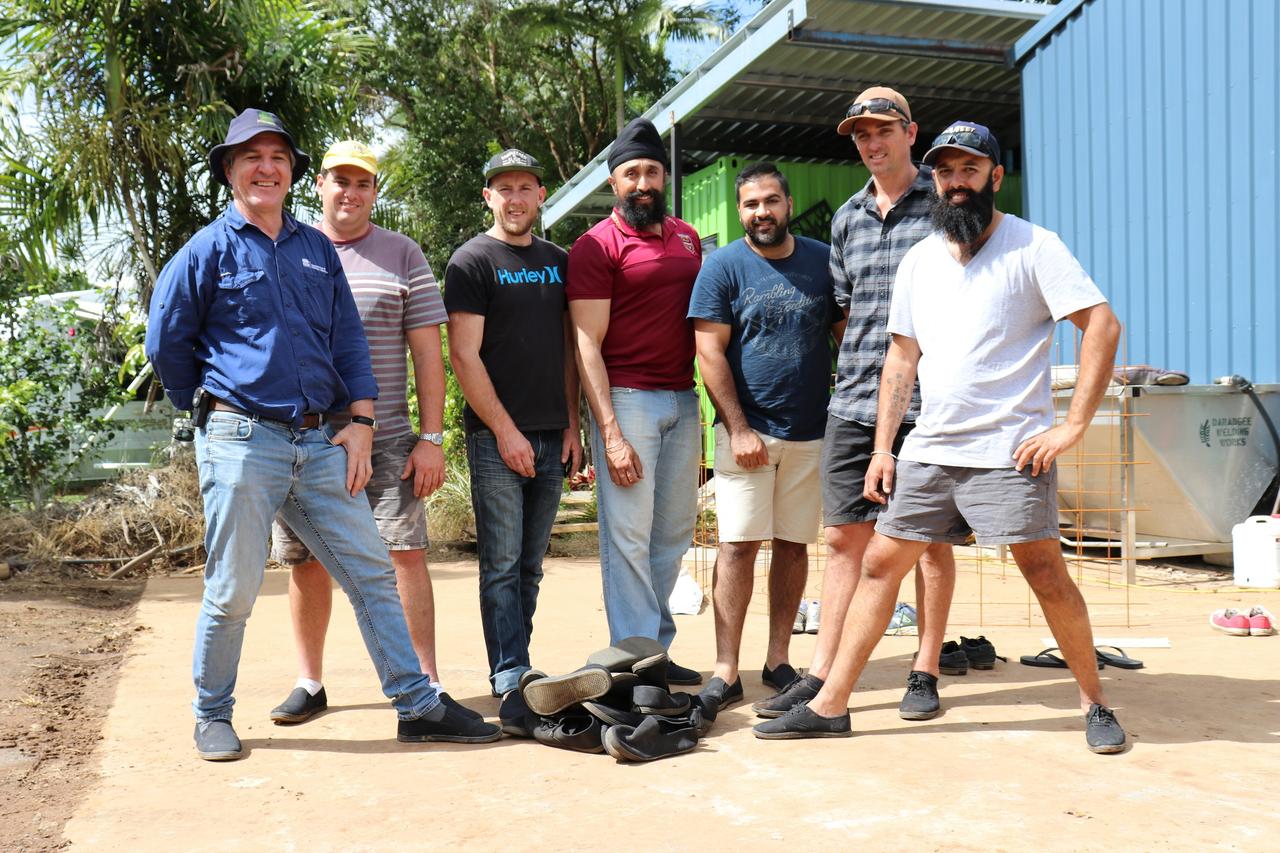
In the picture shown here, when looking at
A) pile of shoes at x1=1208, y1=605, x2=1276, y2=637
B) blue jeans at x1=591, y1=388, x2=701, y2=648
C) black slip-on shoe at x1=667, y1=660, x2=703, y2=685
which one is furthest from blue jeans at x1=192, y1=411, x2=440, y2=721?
pile of shoes at x1=1208, y1=605, x2=1276, y2=637

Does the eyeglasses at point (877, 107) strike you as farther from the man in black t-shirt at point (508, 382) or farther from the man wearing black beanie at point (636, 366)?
the man in black t-shirt at point (508, 382)

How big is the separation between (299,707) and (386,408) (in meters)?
1.16

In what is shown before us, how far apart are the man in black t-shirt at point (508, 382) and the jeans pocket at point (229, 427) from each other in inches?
34.9

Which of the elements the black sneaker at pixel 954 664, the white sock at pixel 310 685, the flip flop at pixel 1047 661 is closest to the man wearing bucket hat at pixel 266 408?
the white sock at pixel 310 685

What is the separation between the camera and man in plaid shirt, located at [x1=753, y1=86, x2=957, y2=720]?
428 cm

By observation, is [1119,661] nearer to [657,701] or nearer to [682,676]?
[682,676]

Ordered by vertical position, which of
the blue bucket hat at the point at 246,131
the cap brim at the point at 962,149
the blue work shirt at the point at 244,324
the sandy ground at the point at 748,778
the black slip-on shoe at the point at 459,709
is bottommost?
the sandy ground at the point at 748,778

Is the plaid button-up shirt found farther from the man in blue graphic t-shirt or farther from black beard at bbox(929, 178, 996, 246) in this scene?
black beard at bbox(929, 178, 996, 246)

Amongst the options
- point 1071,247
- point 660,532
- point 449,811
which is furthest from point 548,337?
point 1071,247

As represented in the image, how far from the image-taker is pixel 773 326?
178 inches

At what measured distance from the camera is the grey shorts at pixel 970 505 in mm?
3729

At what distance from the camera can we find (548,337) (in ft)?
15.0

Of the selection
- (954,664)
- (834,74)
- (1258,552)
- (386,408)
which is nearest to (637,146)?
(386,408)

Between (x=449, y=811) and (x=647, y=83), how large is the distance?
2601 centimetres
